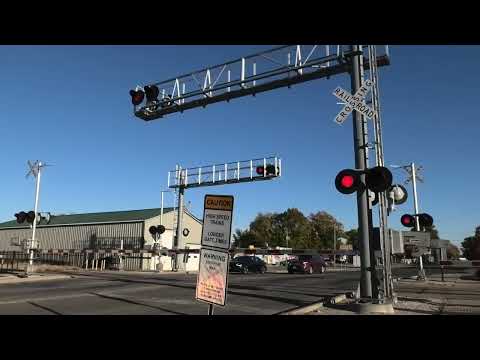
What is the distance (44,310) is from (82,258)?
99.7ft

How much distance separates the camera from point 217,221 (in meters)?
7.03

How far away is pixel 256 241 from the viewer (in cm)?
9938

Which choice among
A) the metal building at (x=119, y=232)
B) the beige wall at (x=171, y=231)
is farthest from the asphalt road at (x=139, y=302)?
the beige wall at (x=171, y=231)

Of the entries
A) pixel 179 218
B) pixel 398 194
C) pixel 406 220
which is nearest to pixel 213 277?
pixel 398 194

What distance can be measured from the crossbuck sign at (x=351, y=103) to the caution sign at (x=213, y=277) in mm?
4933

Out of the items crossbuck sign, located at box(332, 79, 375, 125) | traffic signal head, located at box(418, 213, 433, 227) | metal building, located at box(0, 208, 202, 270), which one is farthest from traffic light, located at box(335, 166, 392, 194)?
metal building, located at box(0, 208, 202, 270)

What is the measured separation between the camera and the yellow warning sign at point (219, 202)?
6.96 meters

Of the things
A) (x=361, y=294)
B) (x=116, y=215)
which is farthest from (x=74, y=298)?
(x=116, y=215)

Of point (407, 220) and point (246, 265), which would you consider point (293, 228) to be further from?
point (407, 220)

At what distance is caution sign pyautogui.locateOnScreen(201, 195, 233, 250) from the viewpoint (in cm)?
689

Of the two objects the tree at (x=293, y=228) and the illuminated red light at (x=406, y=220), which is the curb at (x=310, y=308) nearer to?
the illuminated red light at (x=406, y=220)

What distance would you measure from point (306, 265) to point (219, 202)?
28.0 m

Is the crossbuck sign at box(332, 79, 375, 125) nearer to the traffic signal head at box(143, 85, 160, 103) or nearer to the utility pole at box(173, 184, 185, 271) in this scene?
the traffic signal head at box(143, 85, 160, 103)
